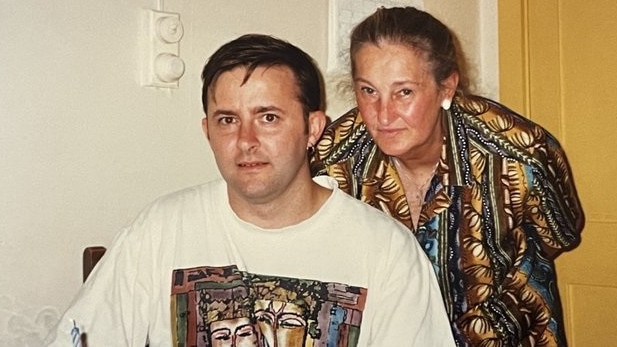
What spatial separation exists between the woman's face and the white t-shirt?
9.1 inches

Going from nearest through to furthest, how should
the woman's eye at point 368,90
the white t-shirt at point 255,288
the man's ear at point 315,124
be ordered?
1. the white t-shirt at point 255,288
2. the man's ear at point 315,124
3. the woman's eye at point 368,90

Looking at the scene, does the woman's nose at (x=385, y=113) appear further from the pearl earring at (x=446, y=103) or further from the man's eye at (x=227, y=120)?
the man's eye at (x=227, y=120)

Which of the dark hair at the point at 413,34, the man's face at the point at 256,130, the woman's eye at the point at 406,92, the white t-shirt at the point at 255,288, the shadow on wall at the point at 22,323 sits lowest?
the shadow on wall at the point at 22,323

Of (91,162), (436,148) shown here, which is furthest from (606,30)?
(91,162)

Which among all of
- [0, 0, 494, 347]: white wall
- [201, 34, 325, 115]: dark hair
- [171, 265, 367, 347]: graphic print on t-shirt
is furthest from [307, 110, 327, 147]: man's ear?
[0, 0, 494, 347]: white wall

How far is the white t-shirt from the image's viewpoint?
3.92ft

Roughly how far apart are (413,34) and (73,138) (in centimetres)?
69

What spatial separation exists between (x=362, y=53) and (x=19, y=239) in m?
0.74

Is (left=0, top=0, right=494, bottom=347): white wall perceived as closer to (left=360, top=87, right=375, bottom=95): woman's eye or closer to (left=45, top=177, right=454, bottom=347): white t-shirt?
(left=45, top=177, right=454, bottom=347): white t-shirt

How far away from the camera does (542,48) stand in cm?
221

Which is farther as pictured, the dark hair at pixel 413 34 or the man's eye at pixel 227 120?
the dark hair at pixel 413 34

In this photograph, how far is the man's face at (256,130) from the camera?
1.21 m

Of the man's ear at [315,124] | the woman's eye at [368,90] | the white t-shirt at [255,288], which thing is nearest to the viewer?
the white t-shirt at [255,288]

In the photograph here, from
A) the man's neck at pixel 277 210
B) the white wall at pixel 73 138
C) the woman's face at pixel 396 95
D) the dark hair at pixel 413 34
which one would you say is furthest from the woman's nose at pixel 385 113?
the white wall at pixel 73 138
